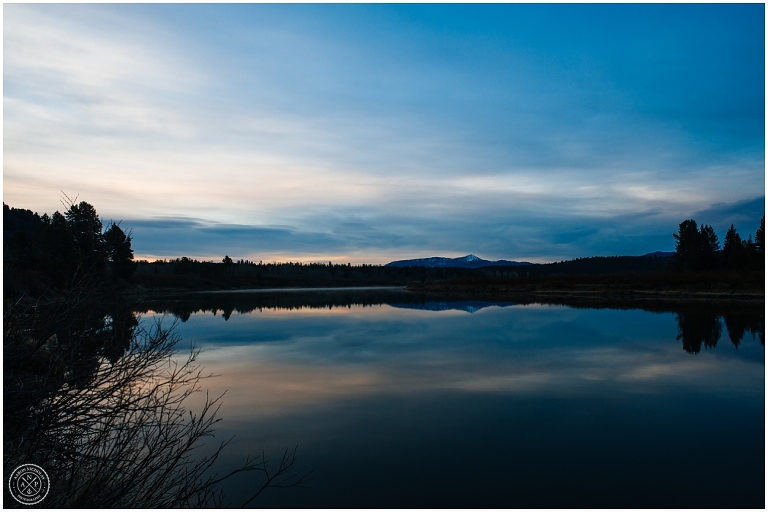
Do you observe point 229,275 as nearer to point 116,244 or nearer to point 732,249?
point 732,249

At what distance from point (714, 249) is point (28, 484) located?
292 ft

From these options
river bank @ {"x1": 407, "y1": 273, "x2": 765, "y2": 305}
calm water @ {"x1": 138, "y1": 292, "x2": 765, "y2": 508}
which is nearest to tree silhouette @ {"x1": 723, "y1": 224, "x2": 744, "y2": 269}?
river bank @ {"x1": 407, "y1": 273, "x2": 765, "y2": 305}

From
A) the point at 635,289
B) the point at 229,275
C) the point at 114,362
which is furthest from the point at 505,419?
the point at 229,275

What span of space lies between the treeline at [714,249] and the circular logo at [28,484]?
243 feet

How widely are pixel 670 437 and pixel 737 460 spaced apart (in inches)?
47.2

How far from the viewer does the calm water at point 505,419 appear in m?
6.93

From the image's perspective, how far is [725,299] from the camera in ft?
155

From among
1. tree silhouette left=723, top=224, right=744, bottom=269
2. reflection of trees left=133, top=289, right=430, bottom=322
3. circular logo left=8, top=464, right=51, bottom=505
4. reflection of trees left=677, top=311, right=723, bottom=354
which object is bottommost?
reflection of trees left=133, top=289, right=430, bottom=322

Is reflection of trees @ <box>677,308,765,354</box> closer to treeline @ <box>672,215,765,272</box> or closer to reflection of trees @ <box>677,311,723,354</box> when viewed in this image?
reflection of trees @ <box>677,311,723,354</box>

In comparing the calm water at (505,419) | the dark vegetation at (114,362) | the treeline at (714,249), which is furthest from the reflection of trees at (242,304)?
the treeline at (714,249)

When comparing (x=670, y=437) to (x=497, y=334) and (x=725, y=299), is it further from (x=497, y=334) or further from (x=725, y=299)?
(x=725, y=299)

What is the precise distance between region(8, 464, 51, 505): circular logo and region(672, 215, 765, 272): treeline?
73936mm

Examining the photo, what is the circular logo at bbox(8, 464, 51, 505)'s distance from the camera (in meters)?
4.39

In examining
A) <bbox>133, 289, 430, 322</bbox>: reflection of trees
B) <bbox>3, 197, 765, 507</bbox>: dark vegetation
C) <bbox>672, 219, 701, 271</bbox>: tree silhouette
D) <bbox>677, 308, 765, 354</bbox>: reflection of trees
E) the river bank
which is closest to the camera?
<bbox>3, 197, 765, 507</bbox>: dark vegetation
